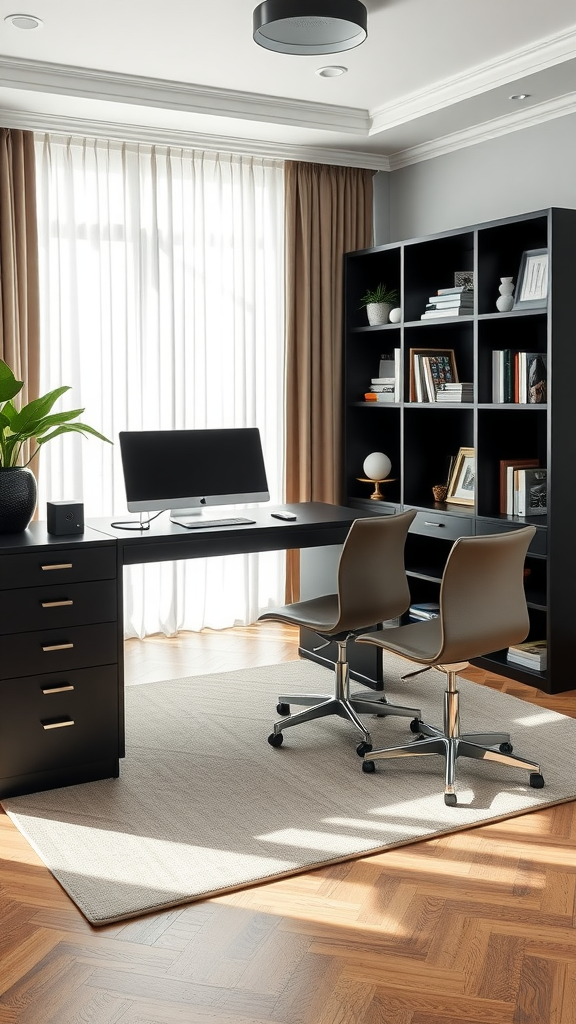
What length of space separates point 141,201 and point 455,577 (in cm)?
296

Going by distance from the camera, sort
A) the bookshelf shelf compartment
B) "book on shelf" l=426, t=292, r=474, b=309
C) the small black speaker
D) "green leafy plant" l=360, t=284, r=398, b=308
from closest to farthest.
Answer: the small black speaker → the bookshelf shelf compartment → "book on shelf" l=426, t=292, r=474, b=309 → "green leafy plant" l=360, t=284, r=398, b=308

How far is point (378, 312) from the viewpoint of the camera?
530cm

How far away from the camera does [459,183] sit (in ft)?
16.9

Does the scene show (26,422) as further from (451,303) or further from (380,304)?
(380,304)

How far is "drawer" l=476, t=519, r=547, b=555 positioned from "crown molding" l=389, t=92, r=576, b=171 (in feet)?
6.33

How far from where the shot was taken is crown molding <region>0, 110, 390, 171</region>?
4.59 metres

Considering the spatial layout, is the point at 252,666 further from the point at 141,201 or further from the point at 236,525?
the point at 141,201

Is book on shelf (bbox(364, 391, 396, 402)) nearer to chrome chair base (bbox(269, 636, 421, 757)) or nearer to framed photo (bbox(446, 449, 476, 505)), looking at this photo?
framed photo (bbox(446, 449, 476, 505))

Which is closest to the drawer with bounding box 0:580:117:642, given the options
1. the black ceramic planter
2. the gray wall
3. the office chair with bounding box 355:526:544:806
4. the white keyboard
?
the black ceramic planter

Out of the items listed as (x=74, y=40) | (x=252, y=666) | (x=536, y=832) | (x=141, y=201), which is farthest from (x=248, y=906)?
(x=141, y=201)

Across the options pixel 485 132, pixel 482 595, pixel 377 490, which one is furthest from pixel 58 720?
pixel 485 132

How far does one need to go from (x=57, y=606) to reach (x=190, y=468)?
3.14ft

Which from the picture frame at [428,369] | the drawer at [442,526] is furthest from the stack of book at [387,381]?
the drawer at [442,526]

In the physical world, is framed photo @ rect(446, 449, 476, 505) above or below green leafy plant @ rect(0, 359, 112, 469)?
below
